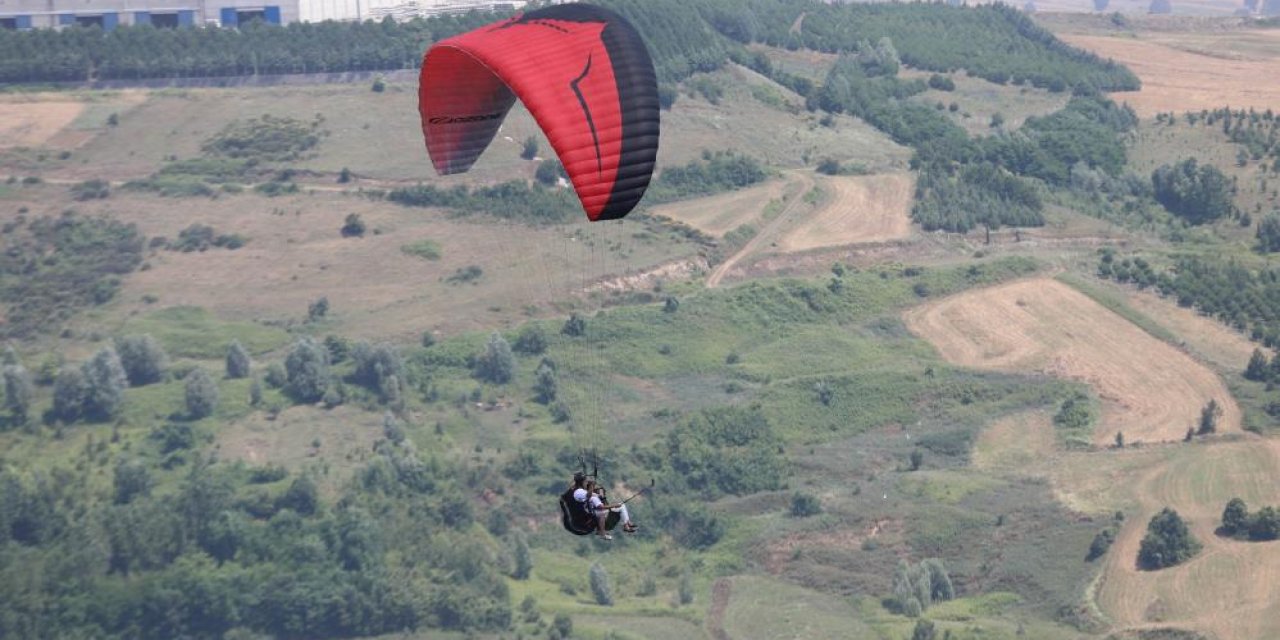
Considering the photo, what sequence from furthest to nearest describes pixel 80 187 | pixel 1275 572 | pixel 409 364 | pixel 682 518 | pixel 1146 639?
pixel 80 187
pixel 409 364
pixel 682 518
pixel 1275 572
pixel 1146 639

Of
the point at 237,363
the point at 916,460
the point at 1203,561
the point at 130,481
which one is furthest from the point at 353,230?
the point at 1203,561

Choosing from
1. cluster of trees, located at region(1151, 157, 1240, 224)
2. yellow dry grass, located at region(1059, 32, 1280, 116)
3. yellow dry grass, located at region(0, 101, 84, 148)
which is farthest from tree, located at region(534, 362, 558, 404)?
yellow dry grass, located at region(1059, 32, 1280, 116)

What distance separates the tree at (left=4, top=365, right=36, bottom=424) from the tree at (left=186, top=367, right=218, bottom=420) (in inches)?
238

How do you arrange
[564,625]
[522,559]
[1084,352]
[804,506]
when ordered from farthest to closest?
[1084,352] < [804,506] < [522,559] < [564,625]

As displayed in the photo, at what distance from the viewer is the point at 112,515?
7700 cm

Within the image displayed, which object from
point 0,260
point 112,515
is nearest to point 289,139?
point 0,260

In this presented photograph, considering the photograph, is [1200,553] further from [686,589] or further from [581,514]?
[581,514]

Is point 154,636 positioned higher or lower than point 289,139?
lower

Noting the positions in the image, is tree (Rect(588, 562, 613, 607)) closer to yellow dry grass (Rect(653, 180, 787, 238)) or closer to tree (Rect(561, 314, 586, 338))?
tree (Rect(561, 314, 586, 338))

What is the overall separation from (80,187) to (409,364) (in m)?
24.8

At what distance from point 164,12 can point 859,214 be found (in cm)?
4911

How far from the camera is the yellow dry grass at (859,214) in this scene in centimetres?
10438

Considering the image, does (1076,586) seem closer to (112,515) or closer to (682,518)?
(682,518)

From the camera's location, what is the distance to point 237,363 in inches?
3450
